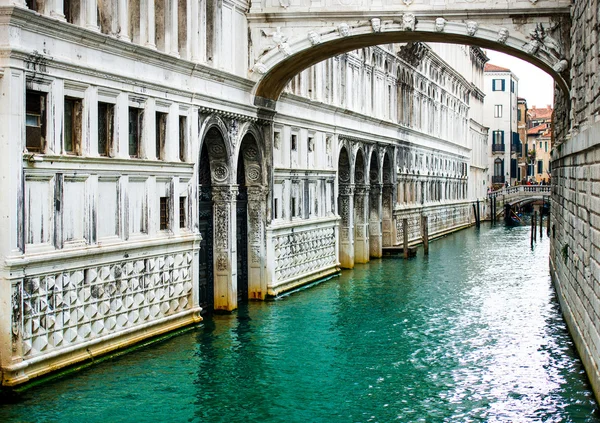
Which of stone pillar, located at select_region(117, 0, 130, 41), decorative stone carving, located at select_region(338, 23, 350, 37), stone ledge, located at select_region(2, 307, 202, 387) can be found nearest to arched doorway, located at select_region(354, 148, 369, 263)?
decorative stone carving, located at select_region(338, 23, 350, 37)

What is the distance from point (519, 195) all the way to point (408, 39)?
52.3 meters

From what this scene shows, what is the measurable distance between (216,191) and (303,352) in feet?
16.0

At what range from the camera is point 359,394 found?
1318 centimetres

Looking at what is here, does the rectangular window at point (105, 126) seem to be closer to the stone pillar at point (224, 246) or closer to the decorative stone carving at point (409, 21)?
the stone pillar at point (224, 246)

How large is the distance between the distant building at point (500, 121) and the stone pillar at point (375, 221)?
57.2 m

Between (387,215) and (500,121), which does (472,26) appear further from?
(500,121)

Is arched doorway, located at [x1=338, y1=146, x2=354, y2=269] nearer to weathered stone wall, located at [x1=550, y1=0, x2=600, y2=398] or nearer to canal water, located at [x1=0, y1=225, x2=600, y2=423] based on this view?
canal water, located at [x1=0, y1=225, x2=600, y2=423]

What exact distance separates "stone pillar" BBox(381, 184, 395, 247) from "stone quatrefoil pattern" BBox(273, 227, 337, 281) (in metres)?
7.97

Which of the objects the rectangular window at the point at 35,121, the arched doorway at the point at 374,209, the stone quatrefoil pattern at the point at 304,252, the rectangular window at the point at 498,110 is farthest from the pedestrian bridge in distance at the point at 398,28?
the rectangular window at the point at 498,110

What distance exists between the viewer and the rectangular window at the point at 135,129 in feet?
51.8

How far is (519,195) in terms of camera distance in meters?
71.1

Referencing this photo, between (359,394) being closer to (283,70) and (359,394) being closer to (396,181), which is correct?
(283,70)

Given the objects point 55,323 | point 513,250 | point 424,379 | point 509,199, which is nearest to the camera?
point 55,323

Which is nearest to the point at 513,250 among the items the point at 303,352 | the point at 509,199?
the point at 303,352
